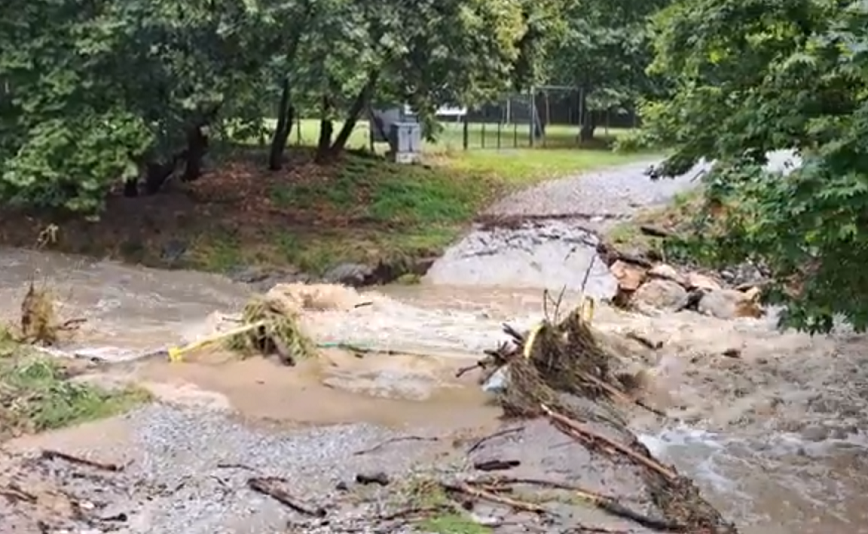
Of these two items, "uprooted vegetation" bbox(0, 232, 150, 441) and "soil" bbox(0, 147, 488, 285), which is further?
"soil" bbox(0, 147, 488, 285)

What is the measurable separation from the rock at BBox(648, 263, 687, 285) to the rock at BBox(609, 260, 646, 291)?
17cm

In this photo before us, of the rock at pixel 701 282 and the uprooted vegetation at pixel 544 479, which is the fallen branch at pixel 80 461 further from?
the rock at pixel 701 282

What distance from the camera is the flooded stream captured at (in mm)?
8492

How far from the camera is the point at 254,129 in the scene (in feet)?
62.1

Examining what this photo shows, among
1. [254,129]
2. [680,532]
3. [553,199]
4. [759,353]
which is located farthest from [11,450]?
[553,199]

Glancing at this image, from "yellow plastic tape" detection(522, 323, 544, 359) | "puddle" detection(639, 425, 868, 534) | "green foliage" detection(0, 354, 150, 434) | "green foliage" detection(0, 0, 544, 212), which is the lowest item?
"puddle" detection(639, 425, 868, 534)

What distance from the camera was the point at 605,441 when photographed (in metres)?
7.74

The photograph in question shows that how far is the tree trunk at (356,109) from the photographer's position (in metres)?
17.4

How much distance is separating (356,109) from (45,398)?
12.1 m

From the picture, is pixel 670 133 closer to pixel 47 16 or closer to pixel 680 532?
pixel 680 532

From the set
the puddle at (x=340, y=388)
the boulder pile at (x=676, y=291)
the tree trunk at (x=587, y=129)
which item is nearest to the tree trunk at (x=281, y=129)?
the boulder pile at (x=676, y=291)

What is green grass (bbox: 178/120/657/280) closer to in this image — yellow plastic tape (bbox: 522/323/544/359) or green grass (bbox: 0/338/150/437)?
yellow plastic tape (bbox: 522/323/544/359)

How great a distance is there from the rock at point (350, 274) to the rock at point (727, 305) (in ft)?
15.8

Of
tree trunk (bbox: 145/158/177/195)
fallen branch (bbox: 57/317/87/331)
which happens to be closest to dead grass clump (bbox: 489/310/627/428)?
fallen branch (bbox: 57/317/87/331)
